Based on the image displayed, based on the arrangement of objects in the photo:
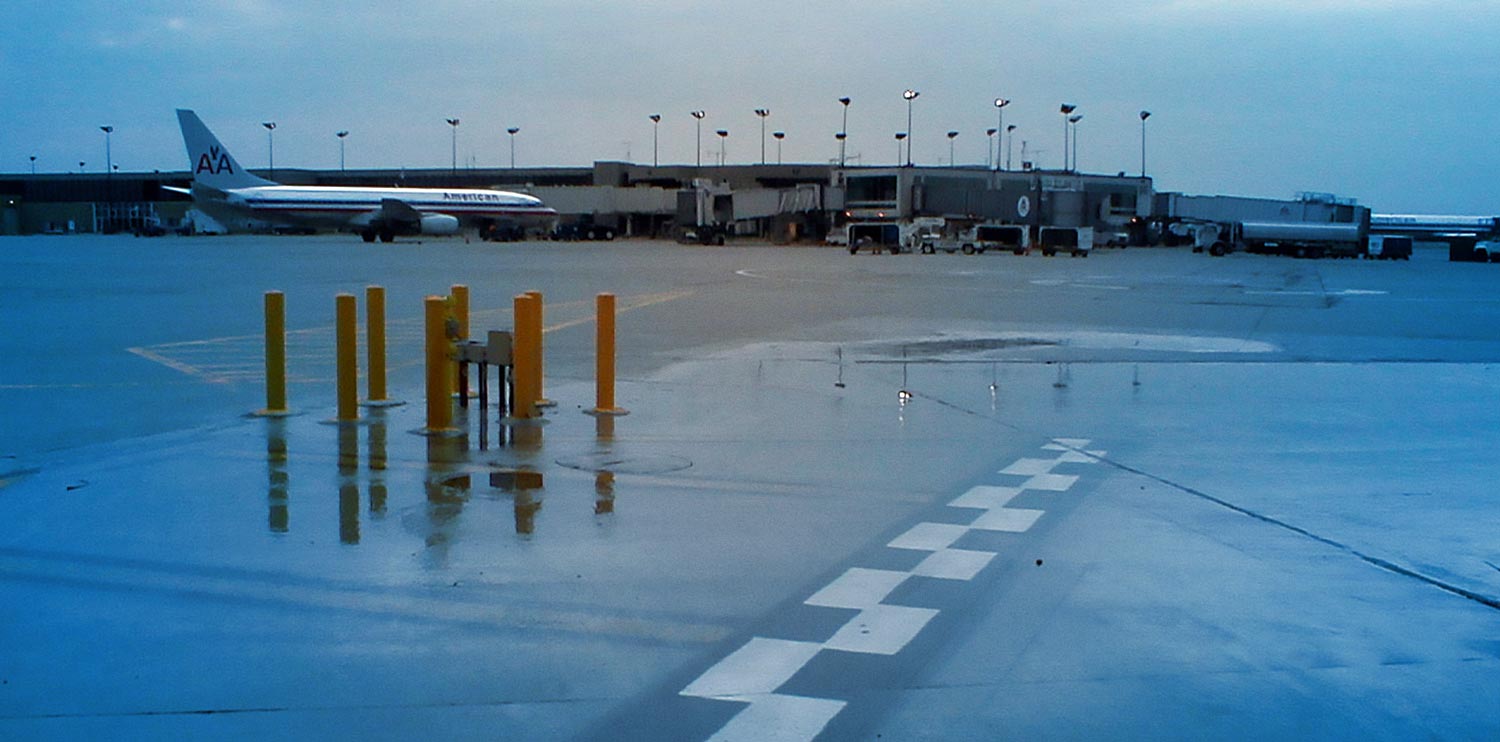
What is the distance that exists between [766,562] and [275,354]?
617 cm

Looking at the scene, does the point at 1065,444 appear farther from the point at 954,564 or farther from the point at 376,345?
the point at 376,345

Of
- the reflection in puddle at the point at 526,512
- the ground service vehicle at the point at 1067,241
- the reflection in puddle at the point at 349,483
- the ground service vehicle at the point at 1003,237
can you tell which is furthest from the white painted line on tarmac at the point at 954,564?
the ground service vehicle at the point at 1003,237

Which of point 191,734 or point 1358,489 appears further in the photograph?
point 1358,489

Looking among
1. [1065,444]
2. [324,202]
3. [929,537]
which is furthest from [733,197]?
[929,537]

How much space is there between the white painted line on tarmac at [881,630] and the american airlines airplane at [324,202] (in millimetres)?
73975

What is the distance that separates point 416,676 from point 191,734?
81 cm

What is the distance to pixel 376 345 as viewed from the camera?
11875 mm

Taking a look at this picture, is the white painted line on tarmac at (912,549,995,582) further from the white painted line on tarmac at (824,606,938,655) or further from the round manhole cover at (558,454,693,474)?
the round manhole cover at (558,454,693,474)

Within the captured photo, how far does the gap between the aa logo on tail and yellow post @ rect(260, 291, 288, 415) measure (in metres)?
69.5

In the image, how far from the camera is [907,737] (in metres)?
4.41

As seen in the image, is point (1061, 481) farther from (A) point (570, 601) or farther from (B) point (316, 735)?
(B) point (316, 735)

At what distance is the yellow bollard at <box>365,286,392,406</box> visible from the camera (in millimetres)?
11648

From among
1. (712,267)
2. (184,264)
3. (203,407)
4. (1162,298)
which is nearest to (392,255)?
(184,264)

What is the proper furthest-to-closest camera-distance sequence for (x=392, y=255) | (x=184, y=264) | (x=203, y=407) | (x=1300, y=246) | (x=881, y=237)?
(x=1300, y=246), (x=881, y=237), (x=392, y=255), (x=184, y=264), (x=203, y=407)
